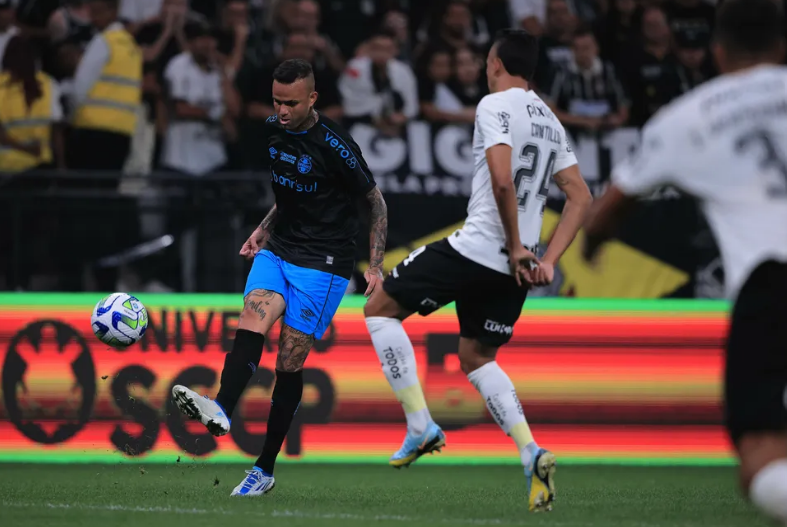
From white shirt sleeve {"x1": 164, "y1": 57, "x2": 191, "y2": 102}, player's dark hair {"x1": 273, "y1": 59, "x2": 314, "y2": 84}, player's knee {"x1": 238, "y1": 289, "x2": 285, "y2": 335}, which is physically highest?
player's dark hair {"x1": 273, "y1": 59, "x2": 314, "y2": 84}

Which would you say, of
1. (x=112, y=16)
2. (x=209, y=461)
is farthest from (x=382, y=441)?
(x=112, y=16)

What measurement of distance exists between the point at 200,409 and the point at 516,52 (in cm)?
247

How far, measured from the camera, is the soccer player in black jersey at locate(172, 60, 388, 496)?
7.01 m

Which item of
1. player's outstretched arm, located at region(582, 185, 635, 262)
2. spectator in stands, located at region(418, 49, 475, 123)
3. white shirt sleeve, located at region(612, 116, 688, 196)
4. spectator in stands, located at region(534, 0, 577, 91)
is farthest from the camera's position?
spectator in stands, located at region(534, 0, 577, 91)

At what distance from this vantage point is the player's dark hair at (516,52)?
21.5 ft

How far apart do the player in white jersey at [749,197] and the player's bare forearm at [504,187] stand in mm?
1994

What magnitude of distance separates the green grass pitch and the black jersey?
4.59ft

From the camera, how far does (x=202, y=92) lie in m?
12.0

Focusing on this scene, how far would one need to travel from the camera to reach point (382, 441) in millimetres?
9500

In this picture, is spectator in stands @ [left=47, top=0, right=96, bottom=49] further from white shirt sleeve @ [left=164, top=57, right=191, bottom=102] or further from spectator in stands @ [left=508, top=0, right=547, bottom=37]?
spectator in stands @ [left=508, top=0, right=547, bottom=37]

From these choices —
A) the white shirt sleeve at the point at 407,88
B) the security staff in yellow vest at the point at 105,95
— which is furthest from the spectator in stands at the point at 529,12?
the security staff in yellow vest at the point at 105,95

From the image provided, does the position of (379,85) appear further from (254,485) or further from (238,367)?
(254,485)

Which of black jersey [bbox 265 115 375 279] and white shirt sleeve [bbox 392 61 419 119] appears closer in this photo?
black jersey [bbox 265 115 375 279]

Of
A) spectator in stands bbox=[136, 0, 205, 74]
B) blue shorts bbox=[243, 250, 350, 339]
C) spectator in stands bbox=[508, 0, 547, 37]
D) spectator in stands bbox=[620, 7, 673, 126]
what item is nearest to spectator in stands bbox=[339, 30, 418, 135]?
spectator in stands bbox=[136, 0, 205, 74]
